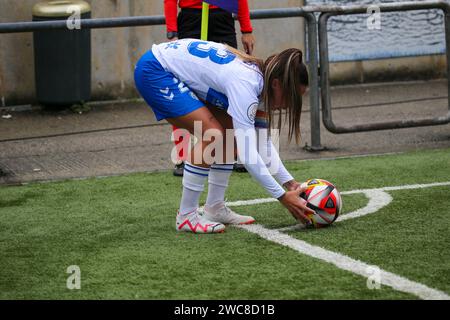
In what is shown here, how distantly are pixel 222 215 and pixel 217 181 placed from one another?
0.21 m

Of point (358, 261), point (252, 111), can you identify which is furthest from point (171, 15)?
point (358, 261)

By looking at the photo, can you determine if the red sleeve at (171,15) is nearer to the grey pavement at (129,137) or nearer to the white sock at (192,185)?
the grey pavement at (129,137)

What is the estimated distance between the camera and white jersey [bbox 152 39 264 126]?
5.04m

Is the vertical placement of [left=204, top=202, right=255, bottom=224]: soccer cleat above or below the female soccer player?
below

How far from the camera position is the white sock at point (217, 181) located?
5.62 meters

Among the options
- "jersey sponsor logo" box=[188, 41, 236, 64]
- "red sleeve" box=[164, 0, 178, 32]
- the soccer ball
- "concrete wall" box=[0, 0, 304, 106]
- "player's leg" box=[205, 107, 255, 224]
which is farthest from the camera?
"concrete wall" box=[0, 0, 304, 106]

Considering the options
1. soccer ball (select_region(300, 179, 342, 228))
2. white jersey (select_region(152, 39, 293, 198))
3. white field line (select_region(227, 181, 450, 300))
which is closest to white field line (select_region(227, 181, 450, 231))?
white field line (select_region(227, 181, 450, 300))

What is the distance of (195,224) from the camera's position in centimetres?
552

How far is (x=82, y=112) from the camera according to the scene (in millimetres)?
10375

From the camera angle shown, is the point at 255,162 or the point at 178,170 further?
the point at 178,170

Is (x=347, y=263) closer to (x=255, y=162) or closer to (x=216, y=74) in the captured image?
(x=255, y=162)

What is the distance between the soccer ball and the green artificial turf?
76mm

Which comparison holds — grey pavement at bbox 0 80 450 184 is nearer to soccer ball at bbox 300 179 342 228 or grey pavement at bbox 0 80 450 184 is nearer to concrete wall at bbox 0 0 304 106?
concrete wall at bbox 0 0 304 106

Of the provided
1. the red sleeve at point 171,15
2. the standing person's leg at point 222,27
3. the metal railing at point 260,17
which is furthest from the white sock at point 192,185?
the metal railing at point 260,17
